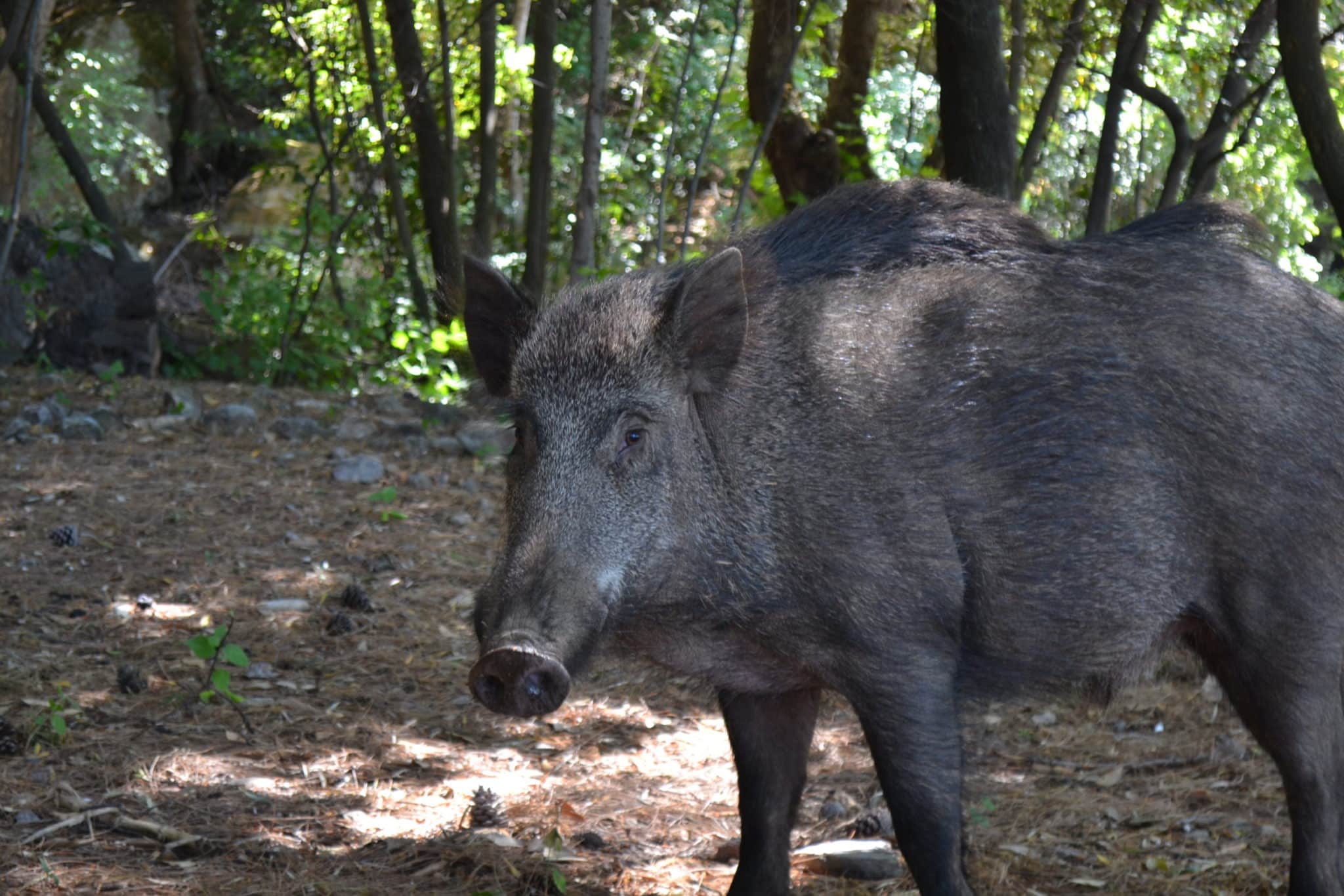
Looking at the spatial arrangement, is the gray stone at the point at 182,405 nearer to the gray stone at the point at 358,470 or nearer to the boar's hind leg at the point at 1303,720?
the gray stone at the point at 358,470

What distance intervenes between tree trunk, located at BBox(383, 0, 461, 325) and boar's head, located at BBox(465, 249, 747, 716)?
5850mm

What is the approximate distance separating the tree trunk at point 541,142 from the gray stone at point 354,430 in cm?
128

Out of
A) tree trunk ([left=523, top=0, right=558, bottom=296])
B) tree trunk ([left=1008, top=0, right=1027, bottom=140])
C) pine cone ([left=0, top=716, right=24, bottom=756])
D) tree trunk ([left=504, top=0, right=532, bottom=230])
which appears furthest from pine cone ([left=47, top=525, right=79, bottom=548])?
tree trunk ([left=504, top=0, right=532, bottom=230])

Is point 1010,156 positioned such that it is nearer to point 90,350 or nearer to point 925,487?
point 925,487

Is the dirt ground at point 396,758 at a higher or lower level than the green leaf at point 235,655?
lower

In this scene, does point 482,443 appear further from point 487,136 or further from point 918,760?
point 918,760

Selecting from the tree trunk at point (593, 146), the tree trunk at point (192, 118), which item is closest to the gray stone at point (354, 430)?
the tree trunk at point (593, 146)

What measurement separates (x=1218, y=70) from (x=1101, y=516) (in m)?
5.60

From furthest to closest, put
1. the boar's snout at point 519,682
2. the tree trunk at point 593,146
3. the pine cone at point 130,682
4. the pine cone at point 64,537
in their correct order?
the tree trunk at point 593,146, the pine cone at point 64,537, the pine cone at point 130,682, the boar's snout at point 519,682

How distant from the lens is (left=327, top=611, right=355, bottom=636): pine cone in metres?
5.20

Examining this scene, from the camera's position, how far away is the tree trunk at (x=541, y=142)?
8.50 metres

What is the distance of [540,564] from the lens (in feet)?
9.23

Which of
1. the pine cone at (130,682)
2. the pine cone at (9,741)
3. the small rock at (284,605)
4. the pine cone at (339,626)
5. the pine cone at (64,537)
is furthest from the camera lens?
the pine cone at (64,537)

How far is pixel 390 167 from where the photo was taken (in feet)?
33.0
